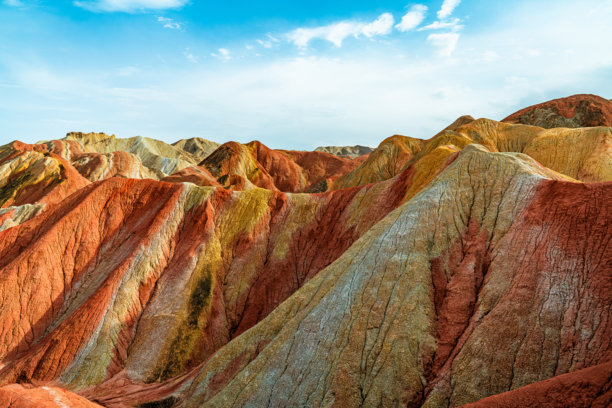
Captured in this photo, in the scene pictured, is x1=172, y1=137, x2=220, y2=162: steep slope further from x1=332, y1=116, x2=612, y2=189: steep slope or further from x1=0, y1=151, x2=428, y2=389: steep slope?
x1=0, y1=151, x2=428, y2=389: steep slope

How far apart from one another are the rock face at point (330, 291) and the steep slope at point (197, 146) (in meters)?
129

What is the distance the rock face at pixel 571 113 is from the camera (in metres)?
73.4

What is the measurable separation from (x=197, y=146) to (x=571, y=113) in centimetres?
15143

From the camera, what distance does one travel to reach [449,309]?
69.7 feet

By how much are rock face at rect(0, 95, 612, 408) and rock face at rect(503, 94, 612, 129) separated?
23.5 m

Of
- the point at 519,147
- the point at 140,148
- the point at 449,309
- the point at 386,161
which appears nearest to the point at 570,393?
the point at 449,309

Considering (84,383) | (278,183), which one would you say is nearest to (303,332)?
(84,383)

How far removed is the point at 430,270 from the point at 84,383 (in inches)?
1114

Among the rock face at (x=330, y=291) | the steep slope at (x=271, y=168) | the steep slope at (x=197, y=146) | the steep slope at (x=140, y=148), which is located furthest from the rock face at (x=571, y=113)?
the steep slope at (x=197, y=146)

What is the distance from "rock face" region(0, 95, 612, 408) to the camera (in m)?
18.0

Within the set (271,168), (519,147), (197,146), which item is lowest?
(271,168)

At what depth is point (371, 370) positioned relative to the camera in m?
20.1

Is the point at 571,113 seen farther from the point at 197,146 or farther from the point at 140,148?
the point at 197,146

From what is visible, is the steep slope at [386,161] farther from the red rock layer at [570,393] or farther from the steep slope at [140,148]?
the steep slope at [140,148]
